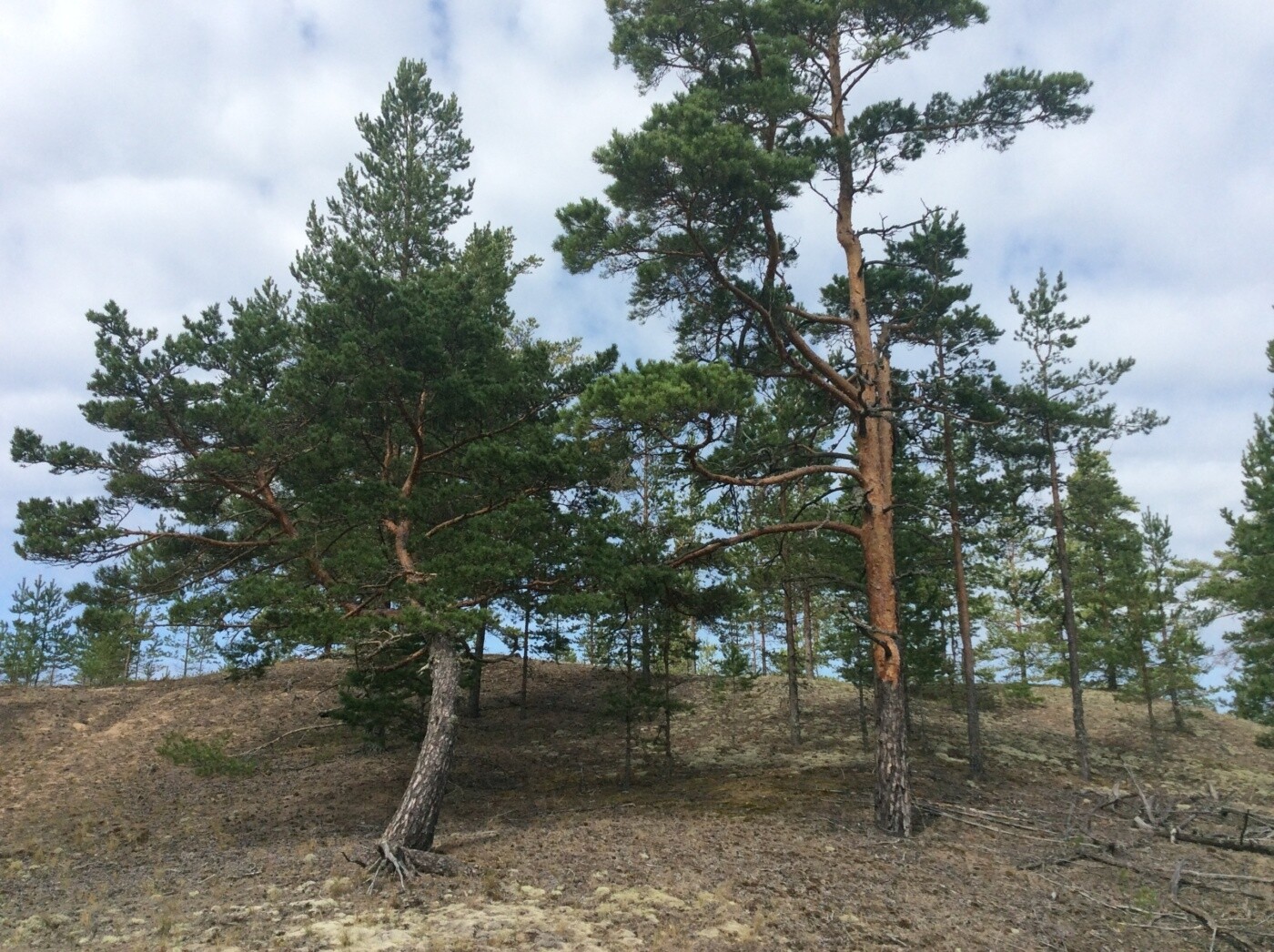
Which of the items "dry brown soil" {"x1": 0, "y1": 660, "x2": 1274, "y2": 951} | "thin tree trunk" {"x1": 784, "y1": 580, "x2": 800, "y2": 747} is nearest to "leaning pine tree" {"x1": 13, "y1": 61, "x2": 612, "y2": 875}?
"dry brown soil" {"x1": 0, "y1": 660, "x2": 1274, "y2": 951}

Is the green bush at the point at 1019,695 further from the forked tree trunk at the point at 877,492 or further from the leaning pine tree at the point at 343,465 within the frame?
the leaning pine tree at the point at 343,465

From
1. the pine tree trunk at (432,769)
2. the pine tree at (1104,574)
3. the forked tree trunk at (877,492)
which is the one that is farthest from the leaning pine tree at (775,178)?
the pine tree at (1104,574)

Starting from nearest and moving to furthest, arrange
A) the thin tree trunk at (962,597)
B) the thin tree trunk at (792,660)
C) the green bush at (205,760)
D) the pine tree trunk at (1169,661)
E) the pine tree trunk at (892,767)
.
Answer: the pine tree trunk at (892,767)
the green bush at (205,760)
the thin tree trunk at (962,597)
the thin tree trunk at (792,660)
the pine tree trunk at (1169,661)

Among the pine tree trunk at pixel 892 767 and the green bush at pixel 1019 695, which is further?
the green bush at pixel 1019 695

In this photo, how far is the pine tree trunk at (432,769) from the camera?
9.18 m

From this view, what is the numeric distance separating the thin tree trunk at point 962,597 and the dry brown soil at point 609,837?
73cm

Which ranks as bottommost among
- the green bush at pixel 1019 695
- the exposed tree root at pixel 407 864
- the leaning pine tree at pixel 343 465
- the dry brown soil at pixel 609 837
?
the dry brown soil at pixel 609 837

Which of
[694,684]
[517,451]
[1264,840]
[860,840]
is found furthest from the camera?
[694,684]

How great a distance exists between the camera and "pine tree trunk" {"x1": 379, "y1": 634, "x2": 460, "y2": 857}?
30.1 ft

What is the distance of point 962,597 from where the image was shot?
57.0 feet

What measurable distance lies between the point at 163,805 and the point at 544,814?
818 cm

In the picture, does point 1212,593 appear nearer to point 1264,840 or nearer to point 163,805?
point 1264,840

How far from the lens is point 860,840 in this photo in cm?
997

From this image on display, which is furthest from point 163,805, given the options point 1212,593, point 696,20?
point 1212,593
